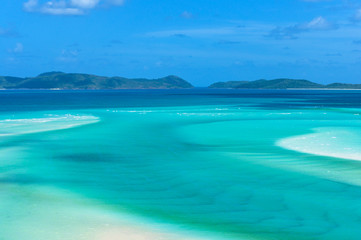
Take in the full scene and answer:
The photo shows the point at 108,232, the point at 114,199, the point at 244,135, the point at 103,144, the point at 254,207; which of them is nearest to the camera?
the point at 108,232

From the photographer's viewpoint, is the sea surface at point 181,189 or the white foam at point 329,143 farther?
the white foam at point 329,143

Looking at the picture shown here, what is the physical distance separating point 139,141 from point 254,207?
11749 millimetres

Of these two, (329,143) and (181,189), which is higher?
(329,143)

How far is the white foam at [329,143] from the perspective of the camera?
55.0ft

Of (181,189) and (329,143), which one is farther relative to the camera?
(329,143)

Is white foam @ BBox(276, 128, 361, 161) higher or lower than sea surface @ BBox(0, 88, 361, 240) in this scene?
higher

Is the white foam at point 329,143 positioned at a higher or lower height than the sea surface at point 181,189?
higher

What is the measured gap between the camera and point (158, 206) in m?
10.2

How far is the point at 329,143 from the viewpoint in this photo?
64.2 ft

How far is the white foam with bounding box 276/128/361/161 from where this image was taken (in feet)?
55.0

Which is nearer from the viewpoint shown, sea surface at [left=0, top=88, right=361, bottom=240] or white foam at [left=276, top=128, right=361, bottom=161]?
sea surface at [left=0, top=88, right=361, bottom=240]

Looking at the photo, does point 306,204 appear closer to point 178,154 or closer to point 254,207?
point 254,207

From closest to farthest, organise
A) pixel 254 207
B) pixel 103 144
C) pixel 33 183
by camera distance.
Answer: pixel 254 207, pixel 33 183, pixel 103 144

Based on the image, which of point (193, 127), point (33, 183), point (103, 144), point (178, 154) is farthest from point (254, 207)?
point (193, 127)
